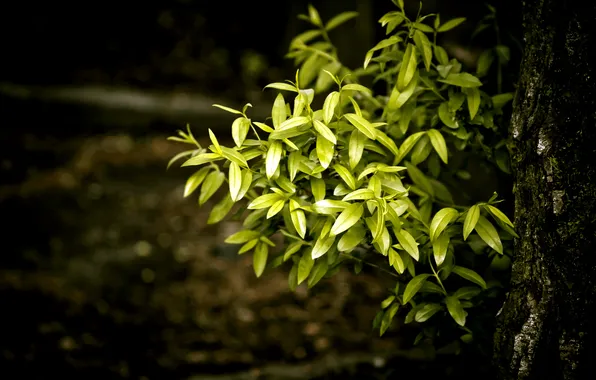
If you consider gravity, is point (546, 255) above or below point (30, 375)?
above

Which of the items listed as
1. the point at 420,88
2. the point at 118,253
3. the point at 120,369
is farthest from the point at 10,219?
the point at 420,88

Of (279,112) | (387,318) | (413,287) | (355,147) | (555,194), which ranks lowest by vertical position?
(387,318)

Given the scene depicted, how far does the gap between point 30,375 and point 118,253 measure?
5.38 feet

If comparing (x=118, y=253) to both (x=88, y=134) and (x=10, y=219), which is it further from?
(x=88, y=134)

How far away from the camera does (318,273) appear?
5.99 feet

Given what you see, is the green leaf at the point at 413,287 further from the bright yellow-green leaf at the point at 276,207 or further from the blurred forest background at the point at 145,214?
the blurred forest background at the point at 145,214

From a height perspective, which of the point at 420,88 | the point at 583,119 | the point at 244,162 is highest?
the point at 420,88

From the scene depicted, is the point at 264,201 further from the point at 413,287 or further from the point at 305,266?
the point at 413,287

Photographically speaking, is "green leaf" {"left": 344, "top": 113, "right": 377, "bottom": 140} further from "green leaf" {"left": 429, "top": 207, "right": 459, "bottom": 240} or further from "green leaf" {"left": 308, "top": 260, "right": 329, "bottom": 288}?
"green leaf" {"left": 308, "top": 260, "right": 329, "bottom": 288}

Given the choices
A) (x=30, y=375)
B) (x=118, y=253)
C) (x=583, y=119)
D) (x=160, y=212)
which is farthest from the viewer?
(x=160, y=212)

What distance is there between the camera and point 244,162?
5.20 ft

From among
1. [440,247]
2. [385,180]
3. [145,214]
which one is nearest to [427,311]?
[440,247]

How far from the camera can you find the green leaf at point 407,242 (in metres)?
1.57

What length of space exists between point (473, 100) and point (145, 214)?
393 cm
